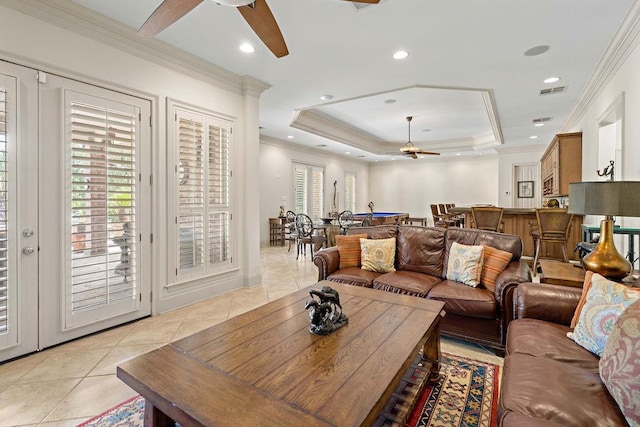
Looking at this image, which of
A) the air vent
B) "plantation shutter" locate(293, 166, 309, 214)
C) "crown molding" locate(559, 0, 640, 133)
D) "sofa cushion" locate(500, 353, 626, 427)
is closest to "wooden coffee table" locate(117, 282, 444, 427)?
"sofa cushion" locate(500, 353, 626, 427)

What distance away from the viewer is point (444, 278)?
3107 millimetres

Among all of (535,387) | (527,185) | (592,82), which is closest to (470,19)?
(592,82)

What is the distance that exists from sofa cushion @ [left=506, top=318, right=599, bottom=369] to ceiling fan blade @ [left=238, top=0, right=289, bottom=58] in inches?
96.4

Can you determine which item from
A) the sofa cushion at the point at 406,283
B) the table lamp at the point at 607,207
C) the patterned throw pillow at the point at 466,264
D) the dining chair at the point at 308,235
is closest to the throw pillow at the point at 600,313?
the table lamp at the point at 607,207

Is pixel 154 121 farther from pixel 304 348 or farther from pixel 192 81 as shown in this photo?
pixel 304 348

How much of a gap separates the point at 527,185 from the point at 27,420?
1121 cm

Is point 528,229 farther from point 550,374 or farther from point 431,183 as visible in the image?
point 431,183

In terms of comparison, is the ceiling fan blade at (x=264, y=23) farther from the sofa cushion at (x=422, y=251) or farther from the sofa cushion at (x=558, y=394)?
the sofa cushion at (x=558, y=394)

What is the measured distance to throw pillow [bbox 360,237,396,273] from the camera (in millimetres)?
3324

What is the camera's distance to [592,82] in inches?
168

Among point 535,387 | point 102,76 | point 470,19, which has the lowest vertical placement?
point 535,387

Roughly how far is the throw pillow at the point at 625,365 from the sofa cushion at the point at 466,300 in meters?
1.14

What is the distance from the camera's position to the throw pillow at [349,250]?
3498mm

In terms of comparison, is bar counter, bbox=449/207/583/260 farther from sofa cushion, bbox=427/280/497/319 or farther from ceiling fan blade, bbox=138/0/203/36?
ceiling fan blade, bbox=138/0/203/36
